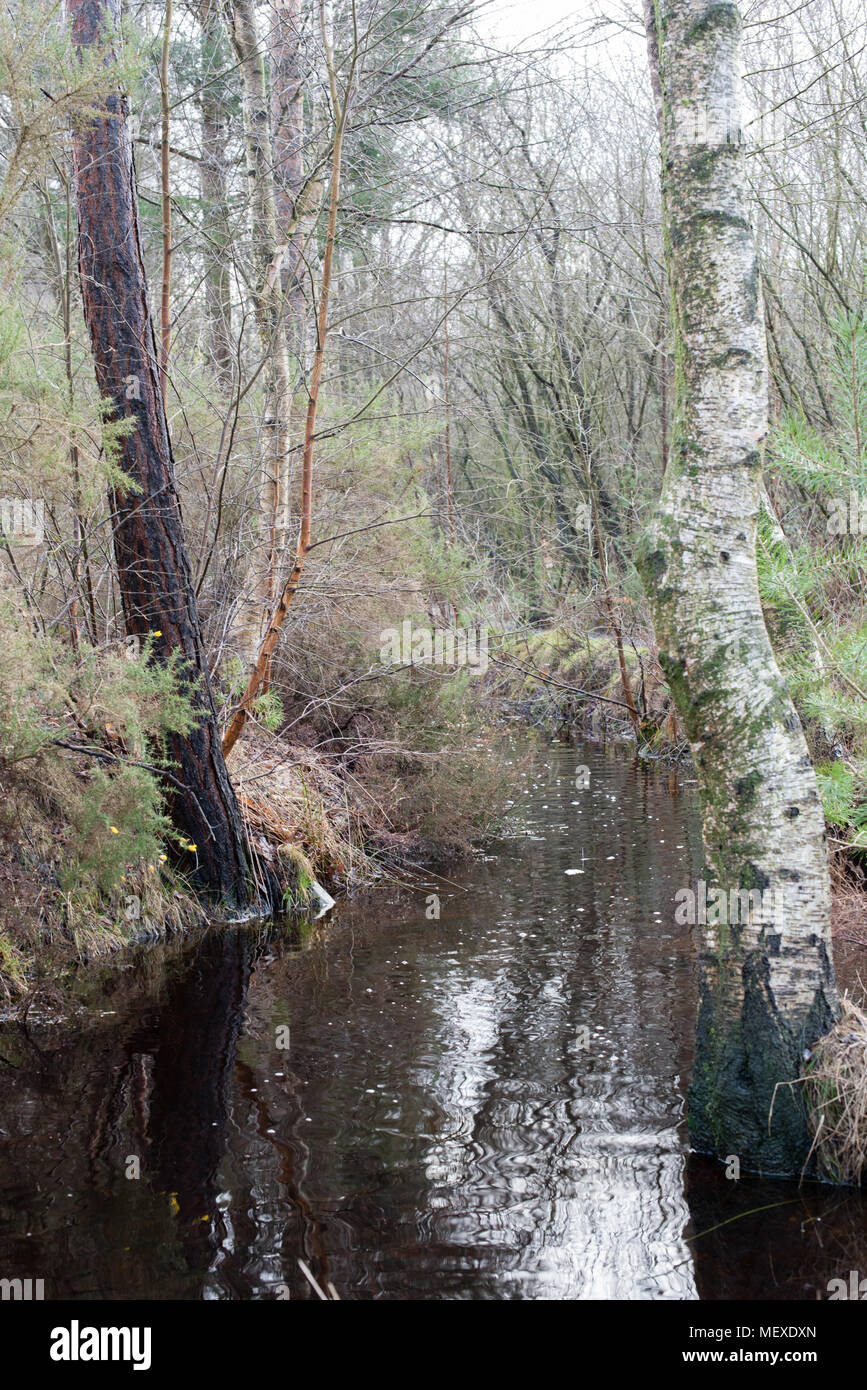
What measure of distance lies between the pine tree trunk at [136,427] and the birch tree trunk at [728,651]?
4.01 metres

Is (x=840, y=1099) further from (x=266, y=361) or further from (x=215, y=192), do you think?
(x=215, y=192)

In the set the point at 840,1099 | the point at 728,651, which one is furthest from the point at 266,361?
the point at 840,1099

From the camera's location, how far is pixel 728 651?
4039 mm

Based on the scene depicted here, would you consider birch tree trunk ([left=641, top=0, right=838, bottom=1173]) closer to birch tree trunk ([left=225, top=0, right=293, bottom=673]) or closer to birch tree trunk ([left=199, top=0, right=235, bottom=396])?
birch tree trunk ([left=225, top=0, right=293, bottom=673])

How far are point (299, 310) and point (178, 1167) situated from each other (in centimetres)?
685

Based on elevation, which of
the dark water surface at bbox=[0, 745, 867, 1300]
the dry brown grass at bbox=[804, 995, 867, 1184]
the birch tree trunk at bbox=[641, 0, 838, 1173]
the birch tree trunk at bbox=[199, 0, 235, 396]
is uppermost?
the birch tree trunk at bbox=[199, 0, 235, 396]

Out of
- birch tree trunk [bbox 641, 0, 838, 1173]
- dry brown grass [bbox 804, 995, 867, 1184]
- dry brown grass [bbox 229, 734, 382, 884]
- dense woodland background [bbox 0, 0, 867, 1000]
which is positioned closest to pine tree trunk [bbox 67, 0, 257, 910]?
dense woodland background [bbox 0, 0, 867, 1000]

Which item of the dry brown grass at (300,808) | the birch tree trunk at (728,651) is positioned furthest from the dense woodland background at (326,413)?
the birch tree trunk at (728,651)

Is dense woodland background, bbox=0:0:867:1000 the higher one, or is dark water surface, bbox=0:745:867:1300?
dense woodland background, bbox=0:0:867:1000

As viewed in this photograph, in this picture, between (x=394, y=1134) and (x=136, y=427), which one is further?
(x=136, y=427)

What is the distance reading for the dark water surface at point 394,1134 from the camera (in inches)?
141

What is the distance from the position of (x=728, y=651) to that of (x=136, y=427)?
478cm

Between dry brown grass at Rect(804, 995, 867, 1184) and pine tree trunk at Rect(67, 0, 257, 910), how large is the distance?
4.57 metres

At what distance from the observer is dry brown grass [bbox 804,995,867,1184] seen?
3768 mm
